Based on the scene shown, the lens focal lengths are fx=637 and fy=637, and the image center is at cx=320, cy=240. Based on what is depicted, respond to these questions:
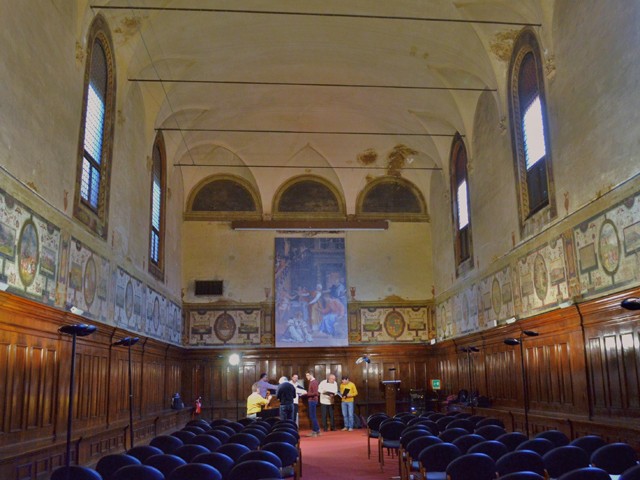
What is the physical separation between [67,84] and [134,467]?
8.26 m

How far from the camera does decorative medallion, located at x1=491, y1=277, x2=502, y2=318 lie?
17.4 meters

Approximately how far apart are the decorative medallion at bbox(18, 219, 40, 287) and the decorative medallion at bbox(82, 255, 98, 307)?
2487mm

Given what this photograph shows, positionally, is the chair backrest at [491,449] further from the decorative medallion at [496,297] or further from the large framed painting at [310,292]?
the large framed painting at [310,292]

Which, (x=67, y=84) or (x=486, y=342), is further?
(x=486, y=342)

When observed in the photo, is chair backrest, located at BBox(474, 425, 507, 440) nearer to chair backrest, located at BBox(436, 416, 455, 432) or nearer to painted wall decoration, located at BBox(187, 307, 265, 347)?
chair backrest, located at BBox(436, 416, 455, 432)

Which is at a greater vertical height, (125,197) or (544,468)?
(125,197)

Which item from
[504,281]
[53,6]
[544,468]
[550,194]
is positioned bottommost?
[544,468]

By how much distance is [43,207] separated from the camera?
11.0 meters

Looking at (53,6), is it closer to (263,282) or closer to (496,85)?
(496,85)

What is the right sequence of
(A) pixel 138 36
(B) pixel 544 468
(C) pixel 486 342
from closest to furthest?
(B) pixel 544 468 < (A) pixel 138 36 < (C) pixel 486 342

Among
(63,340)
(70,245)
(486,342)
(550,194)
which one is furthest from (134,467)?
(486,342)

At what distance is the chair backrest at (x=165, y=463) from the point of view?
281 inches

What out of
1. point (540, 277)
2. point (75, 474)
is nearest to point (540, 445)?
point (75, 474)

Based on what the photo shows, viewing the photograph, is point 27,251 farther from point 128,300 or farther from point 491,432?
point 491,432
